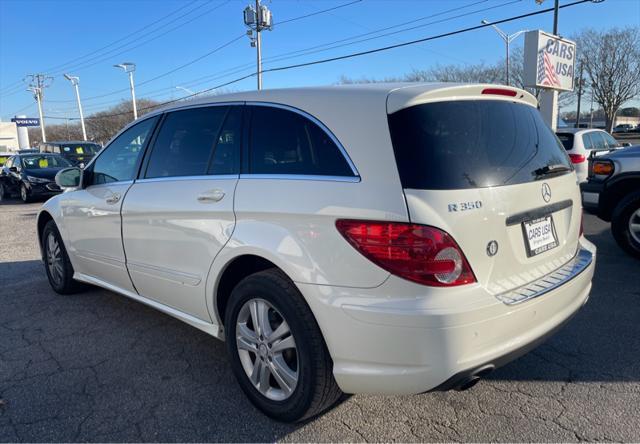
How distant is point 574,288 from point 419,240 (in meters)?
1.17

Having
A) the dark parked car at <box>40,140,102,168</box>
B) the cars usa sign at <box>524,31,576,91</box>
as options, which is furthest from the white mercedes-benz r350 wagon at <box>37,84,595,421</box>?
the dark parked car at <box>40,140,102,168</box>

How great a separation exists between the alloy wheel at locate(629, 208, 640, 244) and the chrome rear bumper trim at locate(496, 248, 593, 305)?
3.23 m

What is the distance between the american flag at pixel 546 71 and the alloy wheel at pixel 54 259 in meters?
12.7

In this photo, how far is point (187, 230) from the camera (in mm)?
2975

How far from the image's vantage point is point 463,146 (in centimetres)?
225

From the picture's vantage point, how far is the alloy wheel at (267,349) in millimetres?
2496

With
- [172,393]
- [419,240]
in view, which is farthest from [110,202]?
[419,240]

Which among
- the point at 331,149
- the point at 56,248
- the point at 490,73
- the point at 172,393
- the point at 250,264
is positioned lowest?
the point at 172,393

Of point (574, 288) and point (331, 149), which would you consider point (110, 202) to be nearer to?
point (331, 149)

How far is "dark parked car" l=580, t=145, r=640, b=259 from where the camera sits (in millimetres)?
5605

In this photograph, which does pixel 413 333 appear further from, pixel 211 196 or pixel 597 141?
pixel 597 141

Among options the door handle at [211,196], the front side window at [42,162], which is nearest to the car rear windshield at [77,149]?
the front side window at [42,162]

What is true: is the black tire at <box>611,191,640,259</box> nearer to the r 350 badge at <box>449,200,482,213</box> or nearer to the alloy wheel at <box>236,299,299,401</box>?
the r 350 badge at <box>449,200,482,213</box>

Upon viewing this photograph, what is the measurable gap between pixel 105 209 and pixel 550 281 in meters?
3.19
